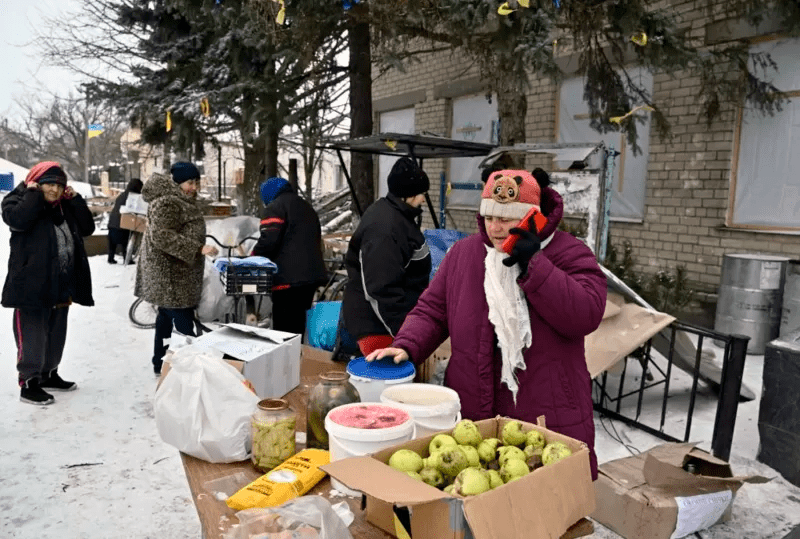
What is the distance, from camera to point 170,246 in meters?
5.10

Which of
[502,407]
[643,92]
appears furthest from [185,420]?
[643,92]

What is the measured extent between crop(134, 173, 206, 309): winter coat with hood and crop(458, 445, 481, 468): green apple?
13.2 ft

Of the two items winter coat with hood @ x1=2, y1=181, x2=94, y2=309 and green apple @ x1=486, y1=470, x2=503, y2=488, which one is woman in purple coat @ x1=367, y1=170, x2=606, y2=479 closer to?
green apple @ x1=486, y1=470, x2=503, y2=488

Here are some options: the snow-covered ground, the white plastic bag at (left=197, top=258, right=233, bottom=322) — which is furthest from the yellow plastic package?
the white plastic bag at (left=197, top=258, right=233, bottom=322)

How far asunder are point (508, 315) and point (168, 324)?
4283 millimetres

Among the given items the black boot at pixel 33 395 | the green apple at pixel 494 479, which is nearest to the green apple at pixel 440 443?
the green apple at pixel 494 479

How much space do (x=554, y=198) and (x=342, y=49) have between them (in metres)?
9.33

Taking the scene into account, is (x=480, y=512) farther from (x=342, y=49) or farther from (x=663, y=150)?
(x=342, y=49)

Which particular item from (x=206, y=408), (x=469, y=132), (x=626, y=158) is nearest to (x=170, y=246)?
(x=206, y=408)

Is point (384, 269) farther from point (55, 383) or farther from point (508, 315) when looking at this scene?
point (55, 383)

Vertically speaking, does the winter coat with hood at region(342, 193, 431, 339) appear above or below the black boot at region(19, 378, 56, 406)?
above

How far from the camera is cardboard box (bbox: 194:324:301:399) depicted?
2.46 metres

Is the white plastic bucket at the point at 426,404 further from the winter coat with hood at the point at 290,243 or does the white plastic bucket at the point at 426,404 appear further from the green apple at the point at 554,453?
the winter coat with hood at the point at 290,243

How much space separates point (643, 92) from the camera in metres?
7.46
